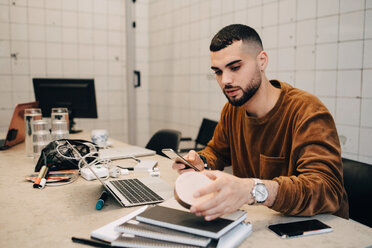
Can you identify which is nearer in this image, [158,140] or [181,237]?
[181,237]

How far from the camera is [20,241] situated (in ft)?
2.82

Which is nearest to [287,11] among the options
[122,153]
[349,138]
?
[349,138]

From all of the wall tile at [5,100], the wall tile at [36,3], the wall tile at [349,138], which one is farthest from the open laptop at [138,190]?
the wall tile at [36,3]

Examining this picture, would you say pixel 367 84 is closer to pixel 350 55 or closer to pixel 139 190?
pixel 350 55

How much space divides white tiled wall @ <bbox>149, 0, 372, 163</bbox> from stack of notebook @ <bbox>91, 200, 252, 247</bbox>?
146 cm

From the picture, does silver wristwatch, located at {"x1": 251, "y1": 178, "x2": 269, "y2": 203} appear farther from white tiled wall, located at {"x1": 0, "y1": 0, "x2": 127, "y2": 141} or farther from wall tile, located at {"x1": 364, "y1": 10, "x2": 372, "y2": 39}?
white tiled wall, located at {"x1": 0, "y1": 0, "x2": 127, "y2": 141}

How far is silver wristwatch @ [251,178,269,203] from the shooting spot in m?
0.90

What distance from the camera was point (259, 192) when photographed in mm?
914

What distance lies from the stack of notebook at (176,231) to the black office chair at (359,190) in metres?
0.76

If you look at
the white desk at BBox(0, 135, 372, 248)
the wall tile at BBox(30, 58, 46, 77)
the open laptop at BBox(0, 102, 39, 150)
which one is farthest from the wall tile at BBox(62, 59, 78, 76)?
the white desk at BBox(0, 135, 372, 248)

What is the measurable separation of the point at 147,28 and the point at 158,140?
7.97 ft

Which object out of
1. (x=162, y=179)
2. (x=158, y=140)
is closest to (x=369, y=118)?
(x=162, y=179)

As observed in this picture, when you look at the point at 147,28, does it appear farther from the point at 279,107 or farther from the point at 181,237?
the point at 181,237

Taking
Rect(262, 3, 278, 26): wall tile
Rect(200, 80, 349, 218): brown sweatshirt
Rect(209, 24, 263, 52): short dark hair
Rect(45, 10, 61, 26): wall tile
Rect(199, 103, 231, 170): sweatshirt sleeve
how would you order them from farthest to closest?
Rect(45, 10, 61, 26): wall tile < Rect(262, 3, 278, 26): wall tile < Rect(199, 103, 231, 170): sweatshirt sleeve < Rect(209, 24, 263, 52): short dark hair < Rect(200, 80, 349, 218): brown sweatshirt
